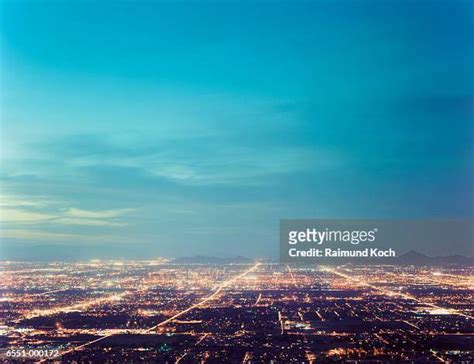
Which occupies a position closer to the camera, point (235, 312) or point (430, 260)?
point (235, 312)

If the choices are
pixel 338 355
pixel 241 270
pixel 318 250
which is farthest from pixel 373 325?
pixel 241 270

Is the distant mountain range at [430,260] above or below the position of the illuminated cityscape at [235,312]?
above

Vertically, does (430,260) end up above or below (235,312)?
above

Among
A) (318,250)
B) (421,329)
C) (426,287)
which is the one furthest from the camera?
(426,287)

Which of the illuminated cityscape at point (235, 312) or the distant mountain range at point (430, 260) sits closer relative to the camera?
the illuminated cityscape at point (235, 312)

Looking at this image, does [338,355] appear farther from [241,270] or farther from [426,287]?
[241,270]

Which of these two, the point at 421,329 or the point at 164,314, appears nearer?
the point at 421,329

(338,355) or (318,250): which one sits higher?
(318,250)

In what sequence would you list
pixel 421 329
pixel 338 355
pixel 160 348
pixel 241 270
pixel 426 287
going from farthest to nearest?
pixel 241 270
pixel 426 287
pixel 421 329
pixel 160 348
pixel 338 355
